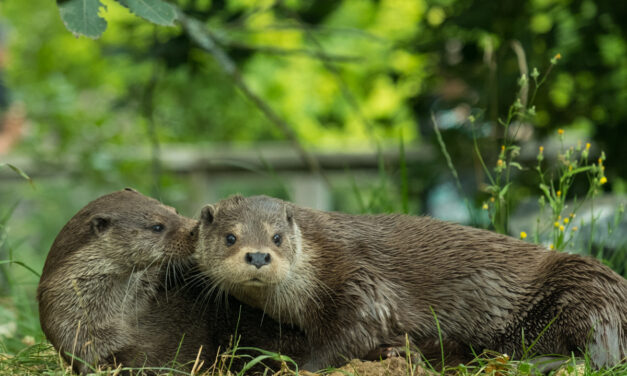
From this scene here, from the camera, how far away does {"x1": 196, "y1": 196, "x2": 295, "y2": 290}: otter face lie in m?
2.83

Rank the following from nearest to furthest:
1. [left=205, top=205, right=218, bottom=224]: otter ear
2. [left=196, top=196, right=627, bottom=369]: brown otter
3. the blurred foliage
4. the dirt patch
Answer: the dirt patch
[left=196, top=196, right=627, bottom=369]: brown otter
[left=205, top=205, right=218, bottom=224]: otter ear
the blurred foliage

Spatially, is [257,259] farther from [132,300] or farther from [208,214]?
[132,300]

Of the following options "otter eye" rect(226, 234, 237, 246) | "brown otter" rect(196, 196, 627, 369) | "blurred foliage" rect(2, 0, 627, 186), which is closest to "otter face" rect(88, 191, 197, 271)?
"brown otter" rect(196, 196, 627, 369)

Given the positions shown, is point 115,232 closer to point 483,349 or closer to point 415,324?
point 415,324

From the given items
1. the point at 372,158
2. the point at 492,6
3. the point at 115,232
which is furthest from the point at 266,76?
the point at 115,232

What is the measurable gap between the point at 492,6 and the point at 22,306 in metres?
3.50

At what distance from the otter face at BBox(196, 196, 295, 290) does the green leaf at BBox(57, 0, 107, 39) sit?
812 millimetres

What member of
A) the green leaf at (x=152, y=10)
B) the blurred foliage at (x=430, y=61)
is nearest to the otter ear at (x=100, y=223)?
the green leaf at (x=152, y=10)

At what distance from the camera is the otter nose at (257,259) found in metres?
2.82

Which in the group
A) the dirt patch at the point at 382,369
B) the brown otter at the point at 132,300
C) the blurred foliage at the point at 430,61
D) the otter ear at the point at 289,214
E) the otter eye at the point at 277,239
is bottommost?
the dirt patch at the point at 382,369

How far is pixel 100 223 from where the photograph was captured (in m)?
3.04

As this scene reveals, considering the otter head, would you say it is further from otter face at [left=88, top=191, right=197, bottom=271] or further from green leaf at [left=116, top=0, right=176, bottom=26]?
green leaf at [left=116, top=0, right=176, bottom=26]

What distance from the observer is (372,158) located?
9.64m

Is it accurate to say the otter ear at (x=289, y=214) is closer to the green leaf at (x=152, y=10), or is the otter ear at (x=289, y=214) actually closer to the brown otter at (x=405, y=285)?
the brown otter at (x=405, y=285)
